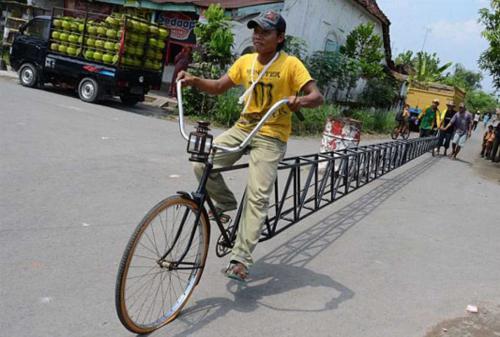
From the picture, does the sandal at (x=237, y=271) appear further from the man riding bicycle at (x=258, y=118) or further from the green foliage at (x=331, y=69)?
the green foliage at (x=331, y=69)

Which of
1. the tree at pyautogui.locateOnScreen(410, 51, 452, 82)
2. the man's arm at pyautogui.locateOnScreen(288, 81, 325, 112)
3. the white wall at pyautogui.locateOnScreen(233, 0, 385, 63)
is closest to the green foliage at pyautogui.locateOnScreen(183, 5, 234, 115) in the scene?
the white wall at pyautogui.locateOnScreen(233, 0, 385, 63)

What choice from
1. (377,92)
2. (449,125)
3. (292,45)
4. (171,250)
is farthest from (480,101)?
(171,250)

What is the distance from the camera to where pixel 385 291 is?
4.29m

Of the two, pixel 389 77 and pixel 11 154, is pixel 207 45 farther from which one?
pixel 389 77

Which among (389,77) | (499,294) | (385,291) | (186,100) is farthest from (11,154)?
(389,77)

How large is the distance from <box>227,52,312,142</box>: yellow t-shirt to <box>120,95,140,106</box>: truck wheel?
11158mm

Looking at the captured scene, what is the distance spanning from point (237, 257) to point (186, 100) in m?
11.5

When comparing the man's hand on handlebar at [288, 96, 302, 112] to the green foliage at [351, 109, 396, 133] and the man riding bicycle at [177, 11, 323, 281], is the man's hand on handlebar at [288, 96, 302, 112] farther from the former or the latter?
the green foliage at [351, 109, 396, 133]

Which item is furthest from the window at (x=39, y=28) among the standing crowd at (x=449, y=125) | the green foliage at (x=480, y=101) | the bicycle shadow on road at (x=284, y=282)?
the green foliage at (x=480, y=101)

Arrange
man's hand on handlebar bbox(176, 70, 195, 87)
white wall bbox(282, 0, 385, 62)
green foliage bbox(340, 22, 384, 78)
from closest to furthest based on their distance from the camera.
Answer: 1. man's hand on handlebar bbox(176, 70, 195, 87)
2. white wall bbox(282, 0, 385, 62)
3. green foliage bbox(340, 22, 384, 78)

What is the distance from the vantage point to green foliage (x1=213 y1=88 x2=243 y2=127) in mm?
13836

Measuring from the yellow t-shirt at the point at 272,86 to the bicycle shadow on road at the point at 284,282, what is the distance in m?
1.24

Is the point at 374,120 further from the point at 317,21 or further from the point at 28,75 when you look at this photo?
the point at 28,75

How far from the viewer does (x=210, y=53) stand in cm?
1395
